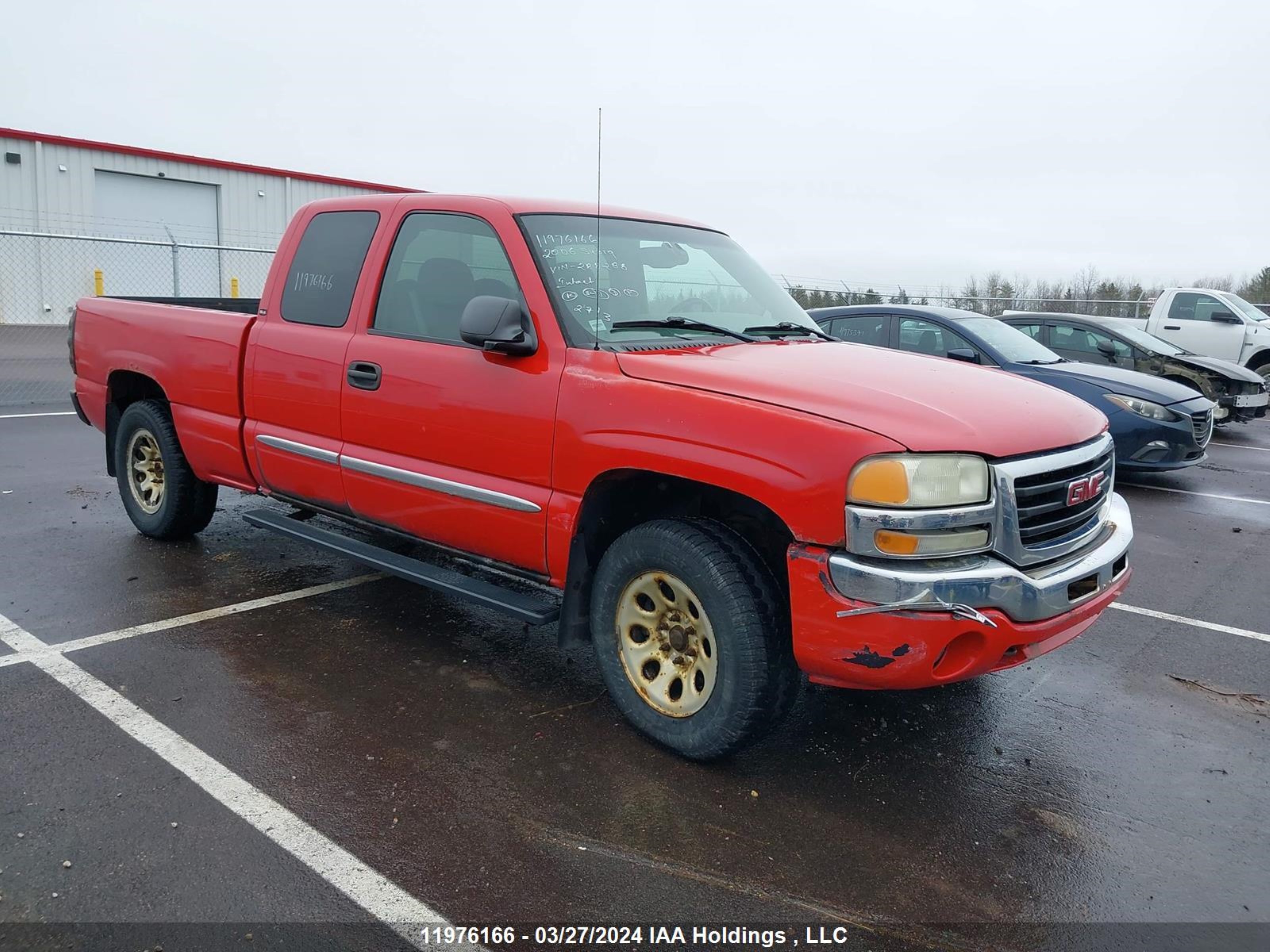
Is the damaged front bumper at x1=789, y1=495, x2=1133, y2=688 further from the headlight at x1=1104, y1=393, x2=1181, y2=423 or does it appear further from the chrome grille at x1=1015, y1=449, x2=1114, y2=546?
the headlight at x1=1104, y1=393, x2=1181, y2=423

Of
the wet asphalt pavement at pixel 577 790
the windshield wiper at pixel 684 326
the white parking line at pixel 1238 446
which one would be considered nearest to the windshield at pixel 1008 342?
the white parking line at pixel 1238 446

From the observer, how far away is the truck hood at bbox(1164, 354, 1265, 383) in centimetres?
1184

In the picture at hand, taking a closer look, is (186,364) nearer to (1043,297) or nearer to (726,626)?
(726,626)

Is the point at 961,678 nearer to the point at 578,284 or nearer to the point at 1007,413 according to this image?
the point at 1007,413

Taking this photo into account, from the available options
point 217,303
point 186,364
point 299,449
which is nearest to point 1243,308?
point 217,303

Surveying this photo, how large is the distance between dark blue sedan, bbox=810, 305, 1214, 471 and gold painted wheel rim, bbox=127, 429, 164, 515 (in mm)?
5888

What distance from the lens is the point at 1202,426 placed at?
894 centimetres

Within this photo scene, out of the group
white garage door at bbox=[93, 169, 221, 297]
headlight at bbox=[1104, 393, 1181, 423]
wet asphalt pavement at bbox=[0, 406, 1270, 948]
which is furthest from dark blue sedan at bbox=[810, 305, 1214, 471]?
white garage door at bbox=[93, 169, 221, 297]

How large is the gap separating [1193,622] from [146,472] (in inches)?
239

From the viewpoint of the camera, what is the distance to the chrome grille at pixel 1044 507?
3035 millimetres

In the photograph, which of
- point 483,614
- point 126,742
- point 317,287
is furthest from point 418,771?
point 317,287

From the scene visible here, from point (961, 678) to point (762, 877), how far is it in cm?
87

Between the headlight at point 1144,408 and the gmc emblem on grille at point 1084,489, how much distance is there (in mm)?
5910

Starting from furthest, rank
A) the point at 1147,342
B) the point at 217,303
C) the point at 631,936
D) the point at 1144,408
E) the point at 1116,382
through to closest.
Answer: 1. the point at 1147,342
2. the point at 1116,382
3. the point at 1144,408
4. the point at 217,303
5. the point at 631,936
